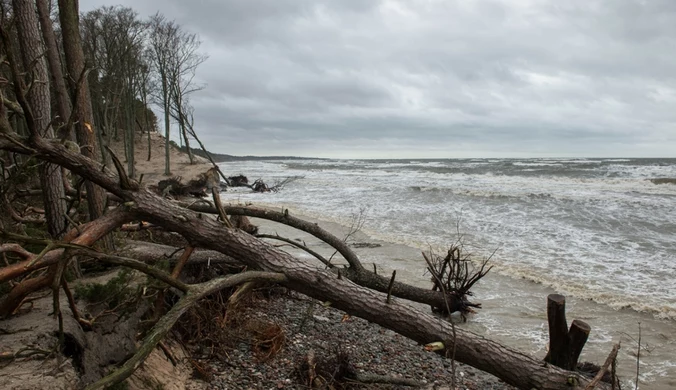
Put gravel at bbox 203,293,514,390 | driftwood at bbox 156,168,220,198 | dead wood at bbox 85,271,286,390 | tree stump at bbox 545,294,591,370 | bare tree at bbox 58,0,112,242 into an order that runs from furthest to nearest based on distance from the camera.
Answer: driftwood at bbox 156,168,220,198 < bare tree at bbox 58,0,112,242 < tree stump at bbox 545,294,591,370 < gravel at bbox 203,293,514,390 < dead wood at bbox 85,271,286,390

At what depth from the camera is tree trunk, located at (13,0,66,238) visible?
402 cm

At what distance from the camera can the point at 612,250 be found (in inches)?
362

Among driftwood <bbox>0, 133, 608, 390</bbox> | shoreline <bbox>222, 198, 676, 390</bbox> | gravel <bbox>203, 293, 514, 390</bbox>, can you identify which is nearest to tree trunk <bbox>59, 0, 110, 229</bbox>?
driftwood <bbox>0, 133, 608, 390</bbox>

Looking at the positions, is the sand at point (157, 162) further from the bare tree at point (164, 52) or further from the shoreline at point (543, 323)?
the shoreline at point (543, 323)

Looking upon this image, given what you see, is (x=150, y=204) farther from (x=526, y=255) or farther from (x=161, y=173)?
(x=161, y=173)

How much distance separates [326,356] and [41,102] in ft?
12.8

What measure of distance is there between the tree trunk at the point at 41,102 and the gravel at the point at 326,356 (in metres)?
2.20

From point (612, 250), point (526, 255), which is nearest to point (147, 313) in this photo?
point (526, 255)

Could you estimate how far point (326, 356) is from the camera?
398 centimetres

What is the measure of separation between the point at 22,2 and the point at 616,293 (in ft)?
28.7

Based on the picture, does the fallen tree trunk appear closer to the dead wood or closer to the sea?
the sea

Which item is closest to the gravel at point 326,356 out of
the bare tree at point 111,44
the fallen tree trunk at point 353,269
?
the fallen tree trunk at point 353,269

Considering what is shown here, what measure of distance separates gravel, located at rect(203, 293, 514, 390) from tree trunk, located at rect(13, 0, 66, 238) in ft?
7.23

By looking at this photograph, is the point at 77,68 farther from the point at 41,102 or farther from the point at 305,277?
the point at 305,277
